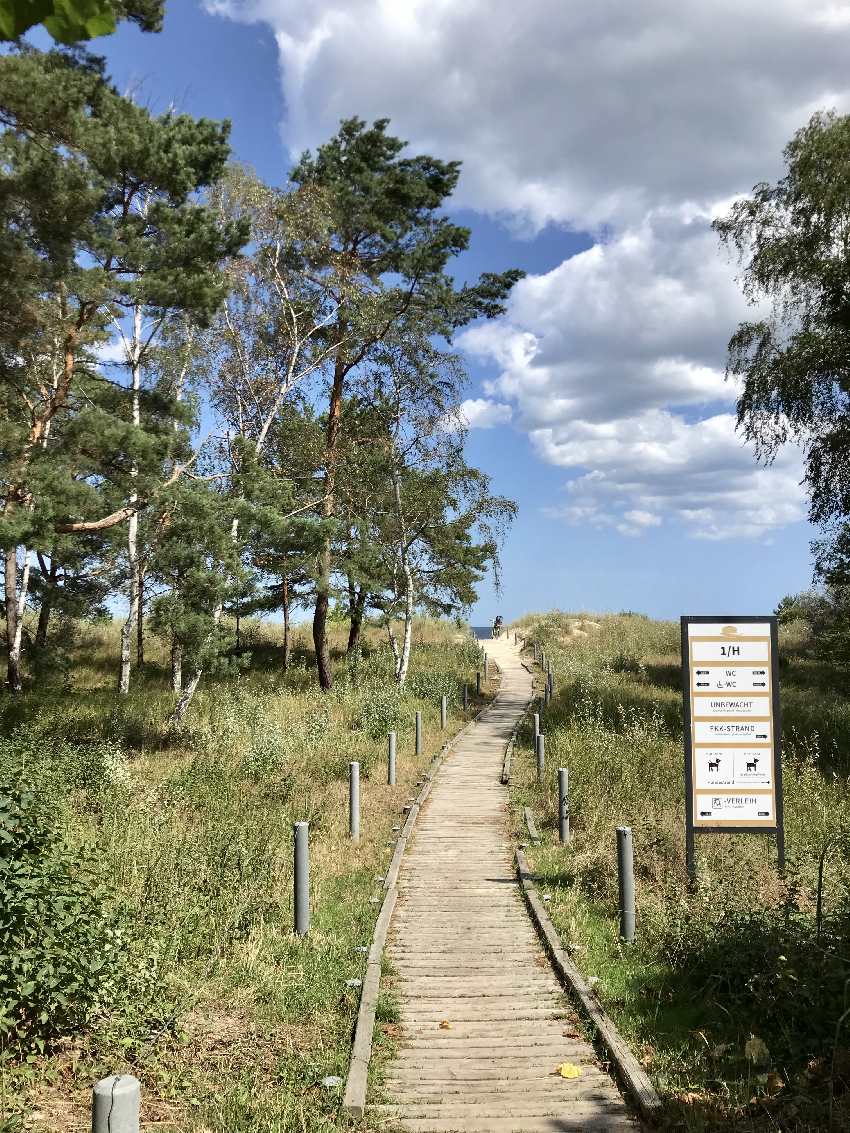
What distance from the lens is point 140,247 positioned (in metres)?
14.1

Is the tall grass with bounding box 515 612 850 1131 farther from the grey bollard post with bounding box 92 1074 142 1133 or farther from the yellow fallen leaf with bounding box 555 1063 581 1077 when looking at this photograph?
the grey bollard post with bounding box 92 1074 142 1133

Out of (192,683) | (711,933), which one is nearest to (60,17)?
(711,933)

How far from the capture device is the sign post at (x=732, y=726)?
9.27 m

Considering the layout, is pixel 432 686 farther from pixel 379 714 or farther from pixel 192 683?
pixel 192 683

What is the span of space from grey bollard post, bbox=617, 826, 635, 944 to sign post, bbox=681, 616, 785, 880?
5.09ft

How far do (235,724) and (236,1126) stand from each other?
13942 mm

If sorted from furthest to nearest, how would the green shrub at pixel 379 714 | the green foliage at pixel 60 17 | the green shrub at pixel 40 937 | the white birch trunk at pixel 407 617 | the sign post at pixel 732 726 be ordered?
1. the white birch trunk at pixel 407 617
2. the green shrub at pixel 379 714
3. the sign post at pixel 732 726
4. the green shrub at pixel 40 937
5. the green foliage at pixel 60 17

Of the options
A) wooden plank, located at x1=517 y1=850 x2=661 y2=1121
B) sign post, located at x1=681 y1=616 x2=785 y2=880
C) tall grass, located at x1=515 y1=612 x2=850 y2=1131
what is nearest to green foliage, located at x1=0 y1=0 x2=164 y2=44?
tall grass, located at x1=515 y1=612 x2=850 y2=1131

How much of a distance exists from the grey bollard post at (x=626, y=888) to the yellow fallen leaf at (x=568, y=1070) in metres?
2.30

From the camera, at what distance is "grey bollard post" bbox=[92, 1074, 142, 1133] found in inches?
104

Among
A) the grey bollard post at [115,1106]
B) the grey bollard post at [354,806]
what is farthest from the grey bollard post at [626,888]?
the grey bollard post at [115,1106]

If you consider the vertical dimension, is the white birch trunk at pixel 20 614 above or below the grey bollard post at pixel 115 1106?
above

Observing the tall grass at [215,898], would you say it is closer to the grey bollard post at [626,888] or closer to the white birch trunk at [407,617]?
the grey bollard post at [626,888]

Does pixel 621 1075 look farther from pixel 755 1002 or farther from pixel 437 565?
pixel 437 565
